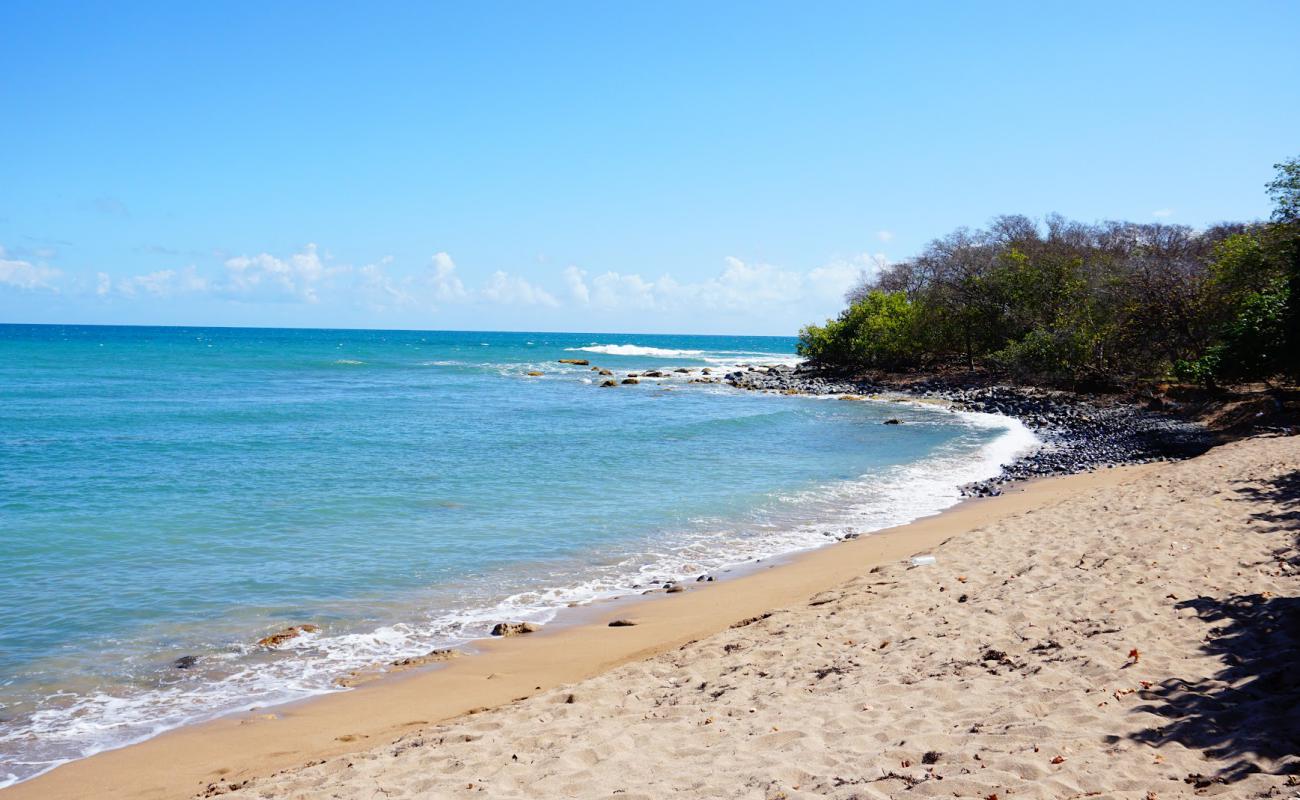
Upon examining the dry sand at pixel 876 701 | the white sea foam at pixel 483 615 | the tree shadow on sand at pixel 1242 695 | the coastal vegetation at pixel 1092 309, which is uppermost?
the coastal vegetation at pixel 1092 309

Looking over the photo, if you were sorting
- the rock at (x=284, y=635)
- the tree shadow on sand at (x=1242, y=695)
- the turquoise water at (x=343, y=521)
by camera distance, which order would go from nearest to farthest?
the tree shadow on sand at (x=1242, y=695) < the turquoise water at (x=343, y=521) < the rock at (x=284, y=635)

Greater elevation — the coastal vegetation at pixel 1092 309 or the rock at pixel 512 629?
the coastal vegetation at pixel 1092 309

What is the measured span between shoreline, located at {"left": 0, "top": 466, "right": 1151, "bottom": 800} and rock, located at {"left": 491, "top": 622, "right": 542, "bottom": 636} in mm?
147

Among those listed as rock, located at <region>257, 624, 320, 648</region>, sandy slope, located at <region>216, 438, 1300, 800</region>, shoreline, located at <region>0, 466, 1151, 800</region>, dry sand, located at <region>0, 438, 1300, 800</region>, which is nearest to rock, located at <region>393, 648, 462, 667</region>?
shoreline, located at <region>0, 466, 1151, 800</region>

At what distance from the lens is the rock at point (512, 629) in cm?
920

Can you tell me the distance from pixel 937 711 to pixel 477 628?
18.6 ft

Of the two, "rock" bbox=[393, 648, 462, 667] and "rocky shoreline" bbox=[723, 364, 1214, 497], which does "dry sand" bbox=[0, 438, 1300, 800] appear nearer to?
"rock" bbox=[393, 648, 462, 667]

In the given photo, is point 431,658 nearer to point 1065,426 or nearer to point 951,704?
point 951,704

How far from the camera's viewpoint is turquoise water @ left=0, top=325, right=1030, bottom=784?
8242 millimetres

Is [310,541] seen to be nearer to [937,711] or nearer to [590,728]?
[590,728]

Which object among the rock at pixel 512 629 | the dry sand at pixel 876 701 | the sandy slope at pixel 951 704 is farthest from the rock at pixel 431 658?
the sandy slope at pixel 951 704

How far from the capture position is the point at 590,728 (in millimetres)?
5938

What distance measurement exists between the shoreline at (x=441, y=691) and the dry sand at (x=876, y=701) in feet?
0.10

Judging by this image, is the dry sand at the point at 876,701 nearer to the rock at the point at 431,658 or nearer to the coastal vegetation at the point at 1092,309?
the rock at the point at 431,658
